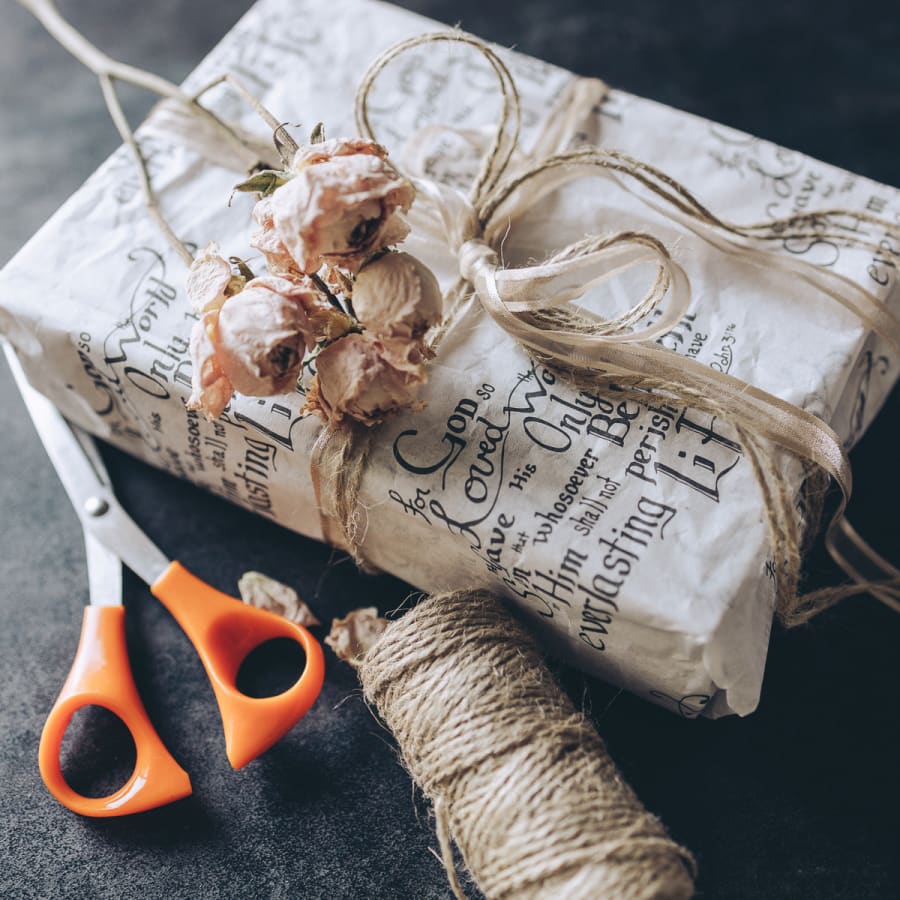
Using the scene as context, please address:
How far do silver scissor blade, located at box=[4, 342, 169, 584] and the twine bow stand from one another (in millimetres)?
179

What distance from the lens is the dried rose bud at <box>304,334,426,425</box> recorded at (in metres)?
0.51

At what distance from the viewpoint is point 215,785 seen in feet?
2.06

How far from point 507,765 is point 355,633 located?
7.3 inches

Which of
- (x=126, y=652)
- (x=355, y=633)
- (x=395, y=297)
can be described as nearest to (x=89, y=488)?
(x=126, y=652)

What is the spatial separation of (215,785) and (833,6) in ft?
3.29

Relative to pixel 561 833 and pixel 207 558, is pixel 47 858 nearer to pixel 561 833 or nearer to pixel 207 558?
pixel 207 558

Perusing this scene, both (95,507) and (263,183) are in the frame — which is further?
(95,507)

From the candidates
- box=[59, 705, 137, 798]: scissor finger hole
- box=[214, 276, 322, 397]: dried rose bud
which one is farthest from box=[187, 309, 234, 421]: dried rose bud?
box=[59, 705, 137, 798]: scissor finger hole

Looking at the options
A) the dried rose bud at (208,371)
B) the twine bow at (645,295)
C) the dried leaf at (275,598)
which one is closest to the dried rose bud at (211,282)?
the dried rose bud at (208,371)

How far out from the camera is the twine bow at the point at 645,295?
57 centimetres

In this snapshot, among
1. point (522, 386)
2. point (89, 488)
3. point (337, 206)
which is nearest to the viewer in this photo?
point (337, 206)

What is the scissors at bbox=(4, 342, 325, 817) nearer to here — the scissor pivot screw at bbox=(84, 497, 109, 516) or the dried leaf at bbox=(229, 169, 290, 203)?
the scissor pivot screw at bbox=(84, 497, 109, 516)

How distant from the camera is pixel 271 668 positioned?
658 millimetres

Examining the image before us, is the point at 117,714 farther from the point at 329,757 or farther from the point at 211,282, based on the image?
the point at 211,282
